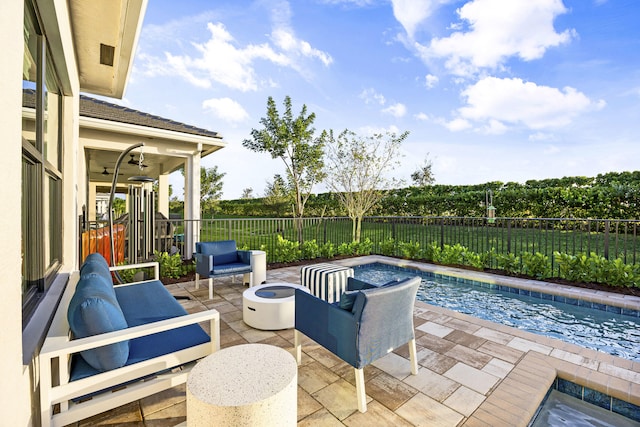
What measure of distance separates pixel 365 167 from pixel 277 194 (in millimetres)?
5288

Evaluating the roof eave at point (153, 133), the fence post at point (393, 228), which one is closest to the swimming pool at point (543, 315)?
the fence post at point (393, 228)

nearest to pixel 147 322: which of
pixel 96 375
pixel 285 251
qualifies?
pixel 96 375

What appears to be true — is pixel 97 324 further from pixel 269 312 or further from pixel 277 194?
pixel 277 194

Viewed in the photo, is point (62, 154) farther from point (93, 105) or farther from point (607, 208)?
point (607, 208)

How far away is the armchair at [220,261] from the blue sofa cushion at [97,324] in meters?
2.74

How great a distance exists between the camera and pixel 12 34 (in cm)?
98

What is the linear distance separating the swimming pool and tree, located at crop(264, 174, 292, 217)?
26.1ft

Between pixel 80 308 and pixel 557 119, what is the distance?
12.7 meters

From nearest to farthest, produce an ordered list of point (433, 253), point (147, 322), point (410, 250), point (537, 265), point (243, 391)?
point (243, 391), point (147, 322), point (537, 265), point (433, 253), point (410, 250)

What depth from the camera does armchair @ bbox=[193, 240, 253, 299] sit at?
445 centimetres

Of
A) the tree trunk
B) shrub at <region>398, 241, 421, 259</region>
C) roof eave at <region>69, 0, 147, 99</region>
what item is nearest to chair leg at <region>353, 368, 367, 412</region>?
roof eave at <region>69, 0, 147, 99</region>

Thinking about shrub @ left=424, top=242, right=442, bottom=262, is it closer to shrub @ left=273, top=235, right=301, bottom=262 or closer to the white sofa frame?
shrub @ left=273, top=235, right=301, bottom=262

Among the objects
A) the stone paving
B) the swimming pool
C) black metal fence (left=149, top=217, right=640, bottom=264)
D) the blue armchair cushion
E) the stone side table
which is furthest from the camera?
black metal fence (left=149, top=217, right=640, bottom=264)

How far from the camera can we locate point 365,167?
968 centimetres
